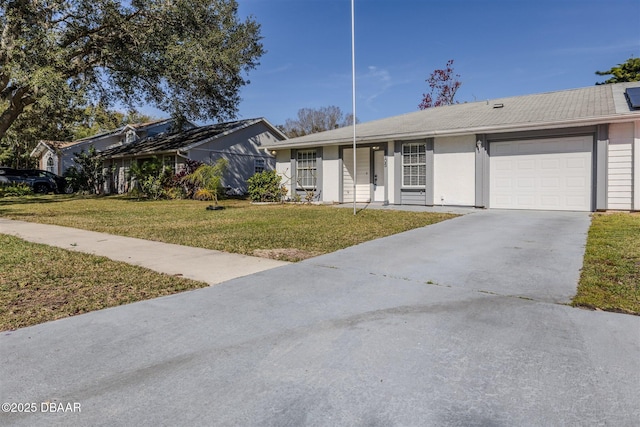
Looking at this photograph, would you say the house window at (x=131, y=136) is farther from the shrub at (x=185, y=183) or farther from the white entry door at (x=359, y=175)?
the white entry door at (x=359, y=175)

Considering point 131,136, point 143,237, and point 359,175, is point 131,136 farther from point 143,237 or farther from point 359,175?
point 143,237

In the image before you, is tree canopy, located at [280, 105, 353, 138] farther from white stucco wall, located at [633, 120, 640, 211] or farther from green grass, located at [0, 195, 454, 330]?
white stucco wall, located at [633, 120, 640, 211]

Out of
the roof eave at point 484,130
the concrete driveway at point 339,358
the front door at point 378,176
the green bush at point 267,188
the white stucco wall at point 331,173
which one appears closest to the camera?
the concrete driveway at point 339,358

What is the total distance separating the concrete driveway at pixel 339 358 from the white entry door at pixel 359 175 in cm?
1164

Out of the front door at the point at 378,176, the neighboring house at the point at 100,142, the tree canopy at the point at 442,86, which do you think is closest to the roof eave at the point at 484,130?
the front door at the point at 378,176

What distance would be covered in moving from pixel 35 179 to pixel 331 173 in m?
21.4

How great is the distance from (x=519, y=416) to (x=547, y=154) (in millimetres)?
11599

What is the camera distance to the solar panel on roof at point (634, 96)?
10.4 metres

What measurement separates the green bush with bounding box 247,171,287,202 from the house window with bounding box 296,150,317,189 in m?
0.91

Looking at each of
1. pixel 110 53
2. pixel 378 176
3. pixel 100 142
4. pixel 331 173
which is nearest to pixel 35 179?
pixel 100 142

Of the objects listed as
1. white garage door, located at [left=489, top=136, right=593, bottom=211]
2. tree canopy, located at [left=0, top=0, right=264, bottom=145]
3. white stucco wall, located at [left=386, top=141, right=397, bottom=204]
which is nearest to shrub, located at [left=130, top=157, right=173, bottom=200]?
tree canopy, located at [left=0, top=0, right=264, bottom=145]

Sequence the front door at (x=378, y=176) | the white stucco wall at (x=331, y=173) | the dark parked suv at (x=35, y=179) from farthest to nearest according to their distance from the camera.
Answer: the dark parked suv at (x=35, y=179) → the white stucco wall at (x=331, y=173) → the front door at (x=378, y=176)

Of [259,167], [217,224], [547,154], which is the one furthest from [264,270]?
[259,167]

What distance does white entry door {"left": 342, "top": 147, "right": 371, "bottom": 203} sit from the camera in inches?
631
